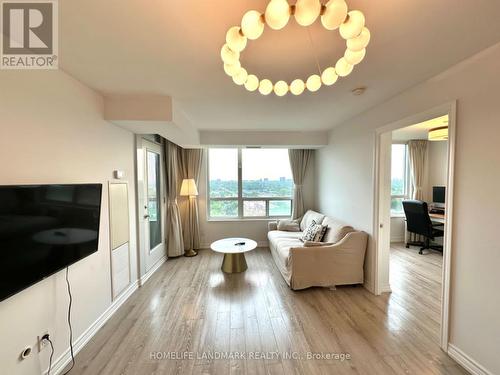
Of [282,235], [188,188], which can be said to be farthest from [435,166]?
[188,188]

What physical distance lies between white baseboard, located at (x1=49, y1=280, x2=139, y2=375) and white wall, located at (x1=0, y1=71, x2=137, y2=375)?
0.18 feet

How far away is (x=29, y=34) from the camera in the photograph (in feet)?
4.59

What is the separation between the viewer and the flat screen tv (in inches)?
49.9

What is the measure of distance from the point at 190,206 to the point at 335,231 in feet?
9.86

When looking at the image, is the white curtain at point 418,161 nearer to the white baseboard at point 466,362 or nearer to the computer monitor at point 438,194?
the computer monitor at point 438,194

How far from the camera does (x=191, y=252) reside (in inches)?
178

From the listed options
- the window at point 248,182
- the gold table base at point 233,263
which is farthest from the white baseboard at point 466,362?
the window at point 248,182

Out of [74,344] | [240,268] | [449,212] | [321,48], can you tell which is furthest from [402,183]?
[74,344]

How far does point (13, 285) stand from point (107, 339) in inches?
48.6

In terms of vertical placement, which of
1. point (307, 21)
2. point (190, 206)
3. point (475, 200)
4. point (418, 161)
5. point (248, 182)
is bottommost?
point (190, 206)

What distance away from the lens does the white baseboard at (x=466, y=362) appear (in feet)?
5.44

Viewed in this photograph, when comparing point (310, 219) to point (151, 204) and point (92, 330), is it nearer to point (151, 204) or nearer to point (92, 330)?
point (151, 204)

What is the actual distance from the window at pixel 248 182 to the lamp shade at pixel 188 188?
54 centimetres

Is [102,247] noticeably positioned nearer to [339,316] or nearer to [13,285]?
[13,285]
